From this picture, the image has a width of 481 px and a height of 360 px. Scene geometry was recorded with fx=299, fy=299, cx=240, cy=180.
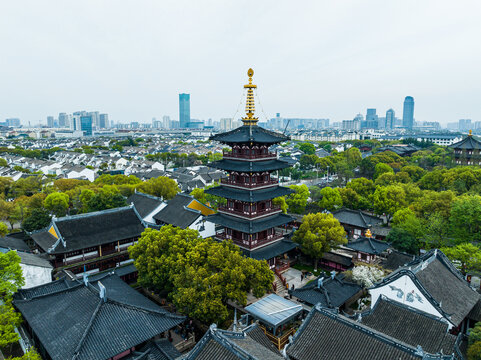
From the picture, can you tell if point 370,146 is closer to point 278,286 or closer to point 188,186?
point 188,186

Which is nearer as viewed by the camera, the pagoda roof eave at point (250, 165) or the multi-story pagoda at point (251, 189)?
the pagoda roof eave at point (250, 165)

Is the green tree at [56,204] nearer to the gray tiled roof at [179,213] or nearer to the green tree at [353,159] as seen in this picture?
the gray tiled roof at [179,213]

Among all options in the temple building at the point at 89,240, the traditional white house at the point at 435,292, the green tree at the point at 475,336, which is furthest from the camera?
the temple building at the point at 89,240

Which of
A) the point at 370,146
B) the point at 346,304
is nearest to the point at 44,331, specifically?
the point at 346,304

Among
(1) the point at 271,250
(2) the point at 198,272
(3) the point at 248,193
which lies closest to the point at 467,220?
(1) the point at 271,250

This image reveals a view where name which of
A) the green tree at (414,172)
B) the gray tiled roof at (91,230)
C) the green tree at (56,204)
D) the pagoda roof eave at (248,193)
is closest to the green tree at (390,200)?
the pagoda roof eave at (248,193)

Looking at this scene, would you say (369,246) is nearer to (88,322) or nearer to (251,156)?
(251,156)
